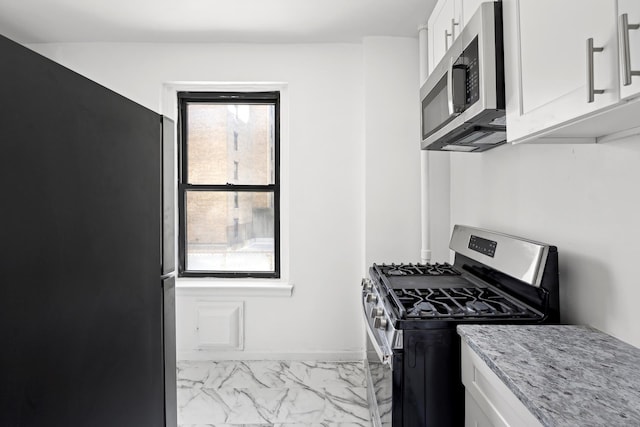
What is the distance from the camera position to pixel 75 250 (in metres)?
0.78

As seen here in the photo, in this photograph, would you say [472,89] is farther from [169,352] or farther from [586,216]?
[169,352]

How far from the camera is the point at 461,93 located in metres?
1.37

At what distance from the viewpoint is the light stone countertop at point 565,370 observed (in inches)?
29.3

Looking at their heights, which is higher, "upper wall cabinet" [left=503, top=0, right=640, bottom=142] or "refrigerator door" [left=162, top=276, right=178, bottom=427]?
"upper wall cabinet" [left=503, top=0, right=640, bottom=142]

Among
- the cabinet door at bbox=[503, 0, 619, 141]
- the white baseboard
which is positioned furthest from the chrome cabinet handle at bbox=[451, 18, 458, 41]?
the white baseboard

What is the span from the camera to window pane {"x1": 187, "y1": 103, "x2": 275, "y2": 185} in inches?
115

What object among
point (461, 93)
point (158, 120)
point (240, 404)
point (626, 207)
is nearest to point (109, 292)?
point (158, 120)

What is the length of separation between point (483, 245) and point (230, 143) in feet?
6.58

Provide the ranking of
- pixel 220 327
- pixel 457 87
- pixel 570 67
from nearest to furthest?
pixel 570 67 < pixel 457 87 < pixel 220 327

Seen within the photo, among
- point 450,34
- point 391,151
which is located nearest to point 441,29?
point 450,34

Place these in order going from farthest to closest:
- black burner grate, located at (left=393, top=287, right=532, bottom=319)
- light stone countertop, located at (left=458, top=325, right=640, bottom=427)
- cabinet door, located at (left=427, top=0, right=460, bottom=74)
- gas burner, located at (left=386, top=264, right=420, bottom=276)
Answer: gas burner, located at (left=386, top=264, right=420, bottom=276) < cabinet door, located at (left=427, top=0, right=460, bottom=74) < black burner grate, located at (left=393, top=287, right=532, bottom=319) < light stone countertop, located at (left=458, top=325, right=640, bottom=427)

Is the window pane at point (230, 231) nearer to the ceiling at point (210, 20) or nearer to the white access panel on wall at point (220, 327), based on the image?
the white access panel on wall at point (220, 327)

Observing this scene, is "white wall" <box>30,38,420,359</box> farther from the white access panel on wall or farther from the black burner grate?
the black burner grate

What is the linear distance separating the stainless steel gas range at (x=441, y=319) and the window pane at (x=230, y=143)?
64.2 inches
